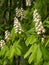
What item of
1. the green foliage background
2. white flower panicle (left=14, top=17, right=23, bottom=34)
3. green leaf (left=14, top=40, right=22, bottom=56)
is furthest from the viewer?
green leaf (left=14, top=40, right=22, bottom=56)

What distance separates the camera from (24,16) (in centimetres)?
289

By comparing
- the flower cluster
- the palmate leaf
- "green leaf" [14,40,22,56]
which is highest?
the palmate leaf

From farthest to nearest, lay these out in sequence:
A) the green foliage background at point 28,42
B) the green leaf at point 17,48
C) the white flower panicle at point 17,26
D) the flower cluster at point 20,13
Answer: the flower cluster at point 20,13 < the green leaf at point 17,48 < the white flower panicle at point 17,26 < the green foliage background at point 28,42

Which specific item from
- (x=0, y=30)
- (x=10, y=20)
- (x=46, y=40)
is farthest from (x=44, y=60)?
(x=10, y=20)

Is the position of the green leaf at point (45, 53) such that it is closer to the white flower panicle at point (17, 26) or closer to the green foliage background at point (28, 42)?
the green foliage background at point (28, 42)

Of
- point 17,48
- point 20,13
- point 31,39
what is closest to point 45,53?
point 31,39

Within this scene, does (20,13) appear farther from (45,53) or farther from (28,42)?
(45,53)

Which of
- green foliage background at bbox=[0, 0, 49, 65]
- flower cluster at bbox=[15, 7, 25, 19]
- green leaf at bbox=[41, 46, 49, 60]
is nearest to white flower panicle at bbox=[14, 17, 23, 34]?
green foliage background at bbox=[0, 0, 49, 65]

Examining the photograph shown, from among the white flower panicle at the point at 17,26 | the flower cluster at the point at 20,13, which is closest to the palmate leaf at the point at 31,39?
the white flower panicle at the point at 17,26

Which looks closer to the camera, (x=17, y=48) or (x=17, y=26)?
(x=17, y=26)

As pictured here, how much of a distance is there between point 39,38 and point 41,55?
165 mm

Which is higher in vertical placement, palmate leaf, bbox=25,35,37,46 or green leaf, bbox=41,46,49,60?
palmate leaf, bbox=25,35,37,46

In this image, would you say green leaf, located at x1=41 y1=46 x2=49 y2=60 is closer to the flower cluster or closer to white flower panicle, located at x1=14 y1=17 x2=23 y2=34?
white flower panicle, located at x1=14 y1=17 x2=23 y2=34

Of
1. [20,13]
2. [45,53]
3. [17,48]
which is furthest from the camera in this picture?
[20,13]
